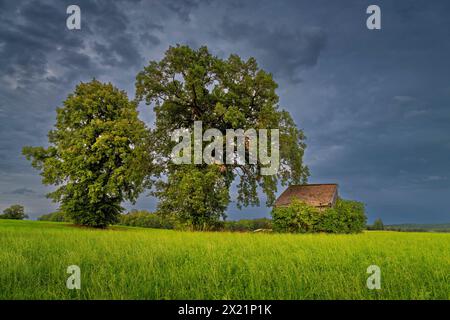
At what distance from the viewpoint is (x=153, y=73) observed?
92.8 ft

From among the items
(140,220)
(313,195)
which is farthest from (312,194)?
(140,220)

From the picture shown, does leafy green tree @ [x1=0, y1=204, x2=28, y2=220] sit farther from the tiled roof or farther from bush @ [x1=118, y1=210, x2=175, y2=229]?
the tiled roof

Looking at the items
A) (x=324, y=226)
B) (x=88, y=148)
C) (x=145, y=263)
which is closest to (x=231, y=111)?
(x=324, y=226)

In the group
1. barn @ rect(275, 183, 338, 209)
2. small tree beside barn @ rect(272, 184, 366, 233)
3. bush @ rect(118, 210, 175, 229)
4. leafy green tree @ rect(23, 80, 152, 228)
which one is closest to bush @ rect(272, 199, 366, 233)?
small tree beside barn @ rect(272, 184, 366, 233)

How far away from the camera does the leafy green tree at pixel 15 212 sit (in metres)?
68.8

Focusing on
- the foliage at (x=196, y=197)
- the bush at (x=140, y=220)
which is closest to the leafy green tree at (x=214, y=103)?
Result: the foliage at (x=196, y=197)

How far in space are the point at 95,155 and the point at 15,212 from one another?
54.5 m

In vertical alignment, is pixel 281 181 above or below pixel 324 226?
above

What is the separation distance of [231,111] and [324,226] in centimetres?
1270

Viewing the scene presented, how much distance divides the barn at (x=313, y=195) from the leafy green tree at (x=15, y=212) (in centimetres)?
6359

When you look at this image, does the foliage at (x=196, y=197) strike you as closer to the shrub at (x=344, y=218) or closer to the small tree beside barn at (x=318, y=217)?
the small tree beside barn at (x=318, y=217)

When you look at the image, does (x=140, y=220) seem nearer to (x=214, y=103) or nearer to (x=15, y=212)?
(x=15, y=212)

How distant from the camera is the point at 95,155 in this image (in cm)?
3016
